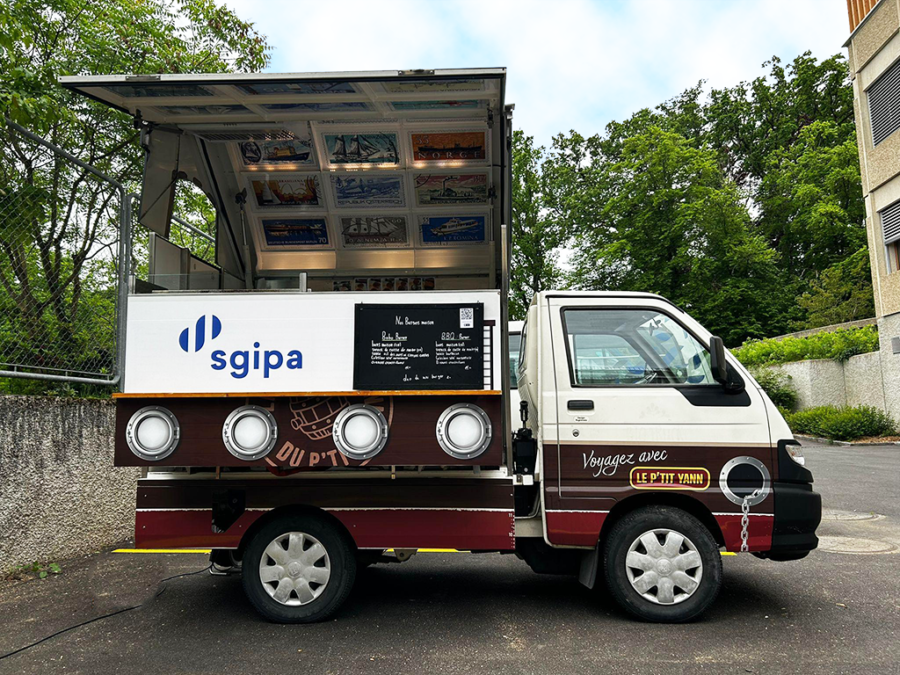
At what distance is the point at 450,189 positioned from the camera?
666 cm

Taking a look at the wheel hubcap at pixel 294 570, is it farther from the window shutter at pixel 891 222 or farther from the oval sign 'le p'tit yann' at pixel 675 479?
the window shutter at pixel 891 222

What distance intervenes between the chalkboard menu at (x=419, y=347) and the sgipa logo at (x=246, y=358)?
0.42m

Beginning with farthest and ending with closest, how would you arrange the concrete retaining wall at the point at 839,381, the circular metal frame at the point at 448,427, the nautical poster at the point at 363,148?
the concrete retaining wall at the point at 839,381 → the nautical poster at the point at 363,148 → the circular metal frame at the point at 448,427

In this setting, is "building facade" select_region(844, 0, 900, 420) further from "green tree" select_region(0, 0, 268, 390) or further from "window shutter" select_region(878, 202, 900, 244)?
"green tree" select_region(0, 0, 268, 390)

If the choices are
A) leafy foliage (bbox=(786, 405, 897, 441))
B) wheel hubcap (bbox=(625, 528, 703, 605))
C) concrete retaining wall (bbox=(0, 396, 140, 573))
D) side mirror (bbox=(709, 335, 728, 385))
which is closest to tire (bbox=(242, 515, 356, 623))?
wheel hubcap (bbox=(625, 528, 703, 605))

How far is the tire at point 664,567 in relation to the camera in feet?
15.6

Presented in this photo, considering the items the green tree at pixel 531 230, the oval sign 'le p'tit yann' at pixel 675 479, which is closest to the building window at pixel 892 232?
the green tree at pixel 531 230

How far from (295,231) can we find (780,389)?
22.1 meters

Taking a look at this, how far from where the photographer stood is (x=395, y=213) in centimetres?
694

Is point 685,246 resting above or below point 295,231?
above

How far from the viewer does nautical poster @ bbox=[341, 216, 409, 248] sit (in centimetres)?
700

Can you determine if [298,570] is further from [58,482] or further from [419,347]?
[58,482]

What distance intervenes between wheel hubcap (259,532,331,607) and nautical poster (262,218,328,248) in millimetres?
3177

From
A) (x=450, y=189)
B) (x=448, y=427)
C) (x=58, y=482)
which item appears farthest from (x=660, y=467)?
(x=58, y=482)
